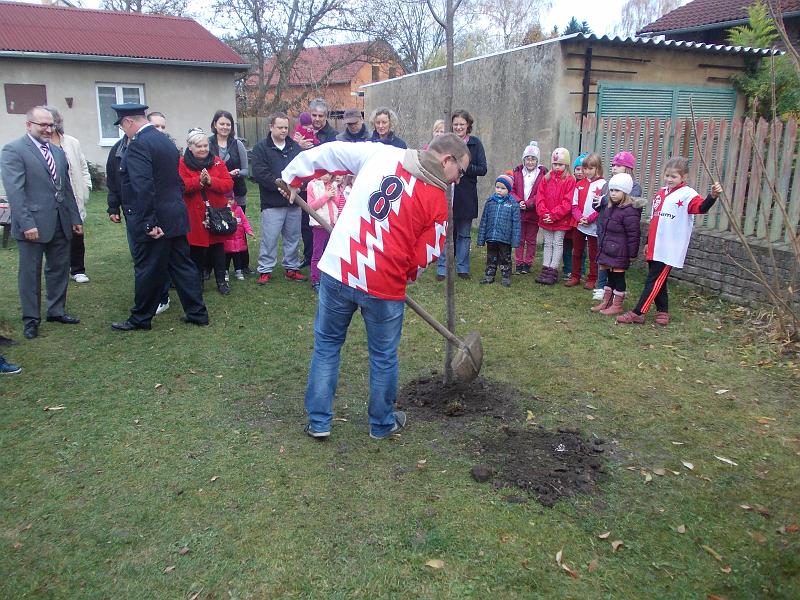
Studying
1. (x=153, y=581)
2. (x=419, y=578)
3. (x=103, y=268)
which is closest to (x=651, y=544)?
(x=419, y=578)

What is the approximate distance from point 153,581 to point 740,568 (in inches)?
106

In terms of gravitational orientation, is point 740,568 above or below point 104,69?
below

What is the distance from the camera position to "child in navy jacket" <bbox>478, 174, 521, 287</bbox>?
26.0 ft

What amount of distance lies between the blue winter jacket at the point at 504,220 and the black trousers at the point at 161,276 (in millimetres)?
3510

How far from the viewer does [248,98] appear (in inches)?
1216

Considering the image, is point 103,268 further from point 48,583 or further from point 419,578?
point 419,578

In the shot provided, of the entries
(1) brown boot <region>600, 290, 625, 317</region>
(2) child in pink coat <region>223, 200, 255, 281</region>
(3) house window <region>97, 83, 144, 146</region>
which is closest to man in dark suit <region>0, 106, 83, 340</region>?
(2) child in pink coat <region>223, 200, 255, 281</region>

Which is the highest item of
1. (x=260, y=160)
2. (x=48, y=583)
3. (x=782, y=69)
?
→ (x=782, y=69)

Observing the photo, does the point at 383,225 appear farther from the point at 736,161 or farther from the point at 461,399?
the point at 736,161

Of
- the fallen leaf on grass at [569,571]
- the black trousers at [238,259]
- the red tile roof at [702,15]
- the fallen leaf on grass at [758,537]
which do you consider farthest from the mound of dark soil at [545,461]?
the red tile roof at [702,15]

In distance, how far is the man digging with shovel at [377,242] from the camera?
12.4 ft

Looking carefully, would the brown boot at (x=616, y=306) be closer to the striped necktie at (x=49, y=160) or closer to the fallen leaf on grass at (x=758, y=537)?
the fallen leaf on grass at (x=758, y=537)

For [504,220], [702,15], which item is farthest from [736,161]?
[702,15]

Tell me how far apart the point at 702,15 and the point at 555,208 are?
42.7 ft
